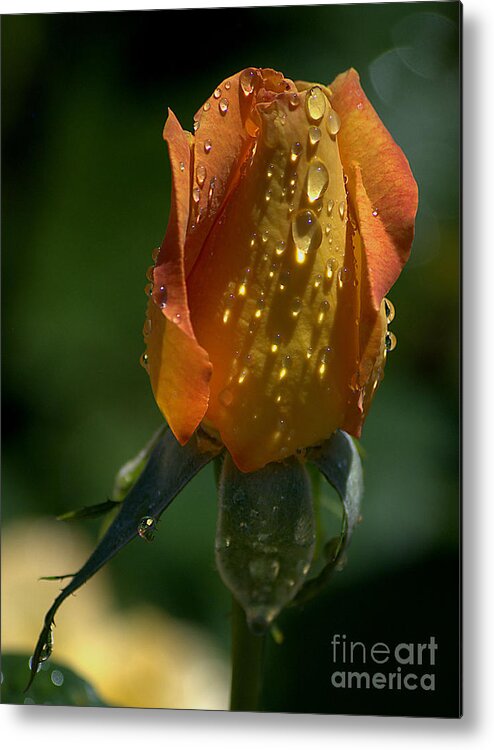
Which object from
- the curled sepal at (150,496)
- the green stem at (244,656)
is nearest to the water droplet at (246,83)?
the curled sepal at (150,496)

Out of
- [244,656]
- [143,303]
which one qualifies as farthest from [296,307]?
[143,303]

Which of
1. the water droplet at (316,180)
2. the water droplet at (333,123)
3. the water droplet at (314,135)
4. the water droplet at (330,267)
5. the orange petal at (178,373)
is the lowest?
the orange petal at (178,373)

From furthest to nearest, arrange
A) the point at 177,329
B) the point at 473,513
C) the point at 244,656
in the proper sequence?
1. the point at 473,513
2. the point at 244,656
3. the point at 177,329

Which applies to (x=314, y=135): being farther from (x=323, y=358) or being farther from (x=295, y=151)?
(x=323, y=358)

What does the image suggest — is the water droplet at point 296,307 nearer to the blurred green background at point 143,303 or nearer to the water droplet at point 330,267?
the water droplet at point 330,267

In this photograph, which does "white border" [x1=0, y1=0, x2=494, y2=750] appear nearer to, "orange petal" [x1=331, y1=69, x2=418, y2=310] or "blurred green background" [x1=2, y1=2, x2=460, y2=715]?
"blurred green background" [x1=2, y1=2, x2=460, y2=715]

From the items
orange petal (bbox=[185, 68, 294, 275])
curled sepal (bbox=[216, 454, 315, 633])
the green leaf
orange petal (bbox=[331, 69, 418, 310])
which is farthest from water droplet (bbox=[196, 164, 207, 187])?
the green leaf

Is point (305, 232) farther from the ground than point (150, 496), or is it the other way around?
point (305, 232)

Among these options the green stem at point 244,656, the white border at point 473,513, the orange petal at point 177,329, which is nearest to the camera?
the orange petal at point 177,329
